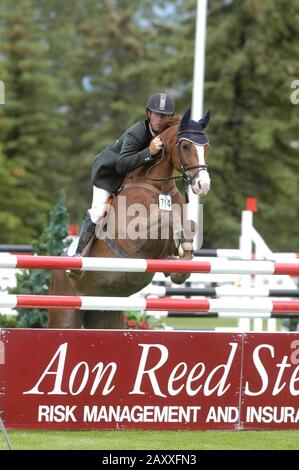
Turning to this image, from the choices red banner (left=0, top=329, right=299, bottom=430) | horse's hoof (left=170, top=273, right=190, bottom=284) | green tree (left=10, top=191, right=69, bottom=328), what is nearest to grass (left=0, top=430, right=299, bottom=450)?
red banner (left=0, top=329, right=299, bottom=430)

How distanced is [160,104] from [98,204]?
907 mm

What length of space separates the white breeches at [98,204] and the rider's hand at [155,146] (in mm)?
598

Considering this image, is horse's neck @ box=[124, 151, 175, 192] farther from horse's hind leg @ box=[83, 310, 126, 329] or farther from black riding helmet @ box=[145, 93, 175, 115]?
horse's hind leg @ box=[83, 310, 126, 329]

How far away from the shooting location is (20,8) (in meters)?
34.2

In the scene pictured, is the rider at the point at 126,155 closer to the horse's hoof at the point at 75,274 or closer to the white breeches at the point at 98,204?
the white breeches at the point at 98,204

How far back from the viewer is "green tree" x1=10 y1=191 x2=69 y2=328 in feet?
30.1

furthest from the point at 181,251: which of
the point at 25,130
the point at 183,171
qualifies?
the point at 25,130

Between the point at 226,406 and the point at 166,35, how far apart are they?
94.2 ft

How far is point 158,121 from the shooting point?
7512 mm

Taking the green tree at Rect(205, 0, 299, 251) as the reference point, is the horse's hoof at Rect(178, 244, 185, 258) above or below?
below

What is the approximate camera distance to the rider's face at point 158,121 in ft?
24.5

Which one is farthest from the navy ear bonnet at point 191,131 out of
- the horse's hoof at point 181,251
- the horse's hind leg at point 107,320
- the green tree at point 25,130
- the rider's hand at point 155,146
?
the green tree at point 25,130

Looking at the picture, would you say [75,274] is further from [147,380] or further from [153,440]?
[153,440]
